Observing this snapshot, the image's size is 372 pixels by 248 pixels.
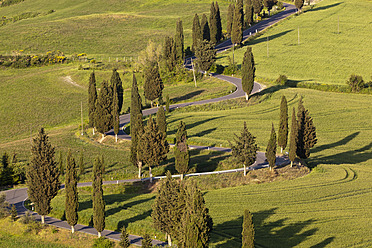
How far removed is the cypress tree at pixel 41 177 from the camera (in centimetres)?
6331

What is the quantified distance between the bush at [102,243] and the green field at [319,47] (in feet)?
279

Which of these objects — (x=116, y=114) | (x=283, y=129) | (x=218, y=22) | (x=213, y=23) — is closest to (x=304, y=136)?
(x=283, y=129)

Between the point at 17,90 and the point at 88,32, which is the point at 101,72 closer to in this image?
the point at 17,90

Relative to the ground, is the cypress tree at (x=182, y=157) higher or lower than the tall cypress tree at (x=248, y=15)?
lower

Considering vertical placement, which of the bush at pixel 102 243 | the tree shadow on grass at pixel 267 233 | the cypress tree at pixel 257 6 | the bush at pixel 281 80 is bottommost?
the bush at pixel 102 243

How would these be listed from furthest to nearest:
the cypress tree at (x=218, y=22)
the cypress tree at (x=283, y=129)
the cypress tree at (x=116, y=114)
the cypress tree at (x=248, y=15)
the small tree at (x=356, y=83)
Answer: the cypress tree at (x=248, y=15), the cypress tree at (x=218, y=22), the small tree at (x=356, y=83), the cypress tree at (x=116, y=114), the cypress tree at (x=283, y=129)

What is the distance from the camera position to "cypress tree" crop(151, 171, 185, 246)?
53.6 m

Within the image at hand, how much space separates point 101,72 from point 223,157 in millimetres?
75347

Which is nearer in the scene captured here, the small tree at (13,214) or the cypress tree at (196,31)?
the small tree at (13,214)

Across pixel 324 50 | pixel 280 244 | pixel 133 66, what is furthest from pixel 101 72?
pixel 280 244

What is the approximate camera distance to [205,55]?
138 metres

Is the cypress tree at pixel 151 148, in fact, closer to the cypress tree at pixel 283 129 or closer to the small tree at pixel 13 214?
the cypress tree at pixel 283 129

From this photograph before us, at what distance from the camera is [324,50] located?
156m

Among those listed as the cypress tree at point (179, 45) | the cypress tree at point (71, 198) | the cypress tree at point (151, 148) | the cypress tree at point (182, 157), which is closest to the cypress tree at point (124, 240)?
the cypress tree at point (71, 198)
